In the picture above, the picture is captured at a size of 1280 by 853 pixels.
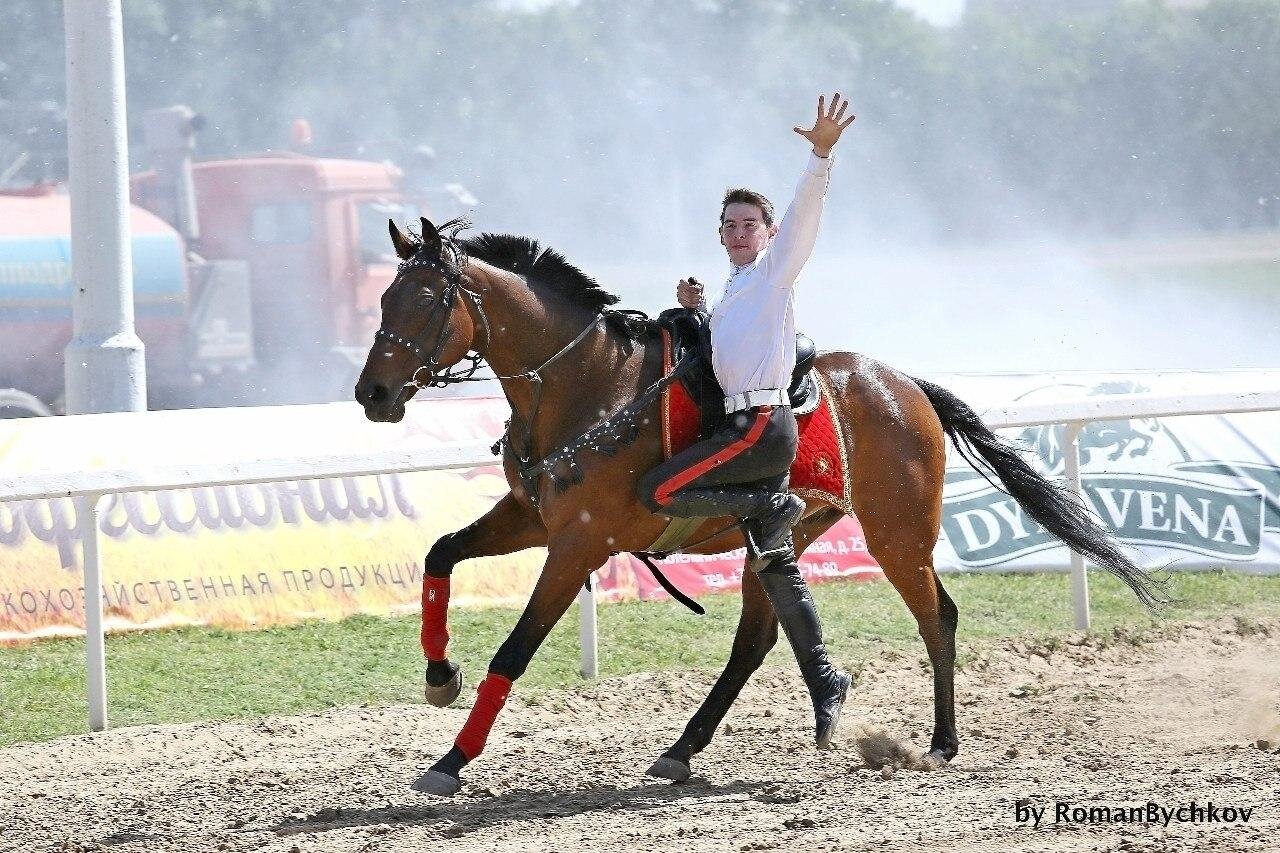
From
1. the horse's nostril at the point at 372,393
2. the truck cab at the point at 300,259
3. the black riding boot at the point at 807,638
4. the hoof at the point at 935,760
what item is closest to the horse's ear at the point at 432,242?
the horse's nostril at the point at 372,393

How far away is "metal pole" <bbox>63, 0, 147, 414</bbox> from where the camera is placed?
29.7 feet

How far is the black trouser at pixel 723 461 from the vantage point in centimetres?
524

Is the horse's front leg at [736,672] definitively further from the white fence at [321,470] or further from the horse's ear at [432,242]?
the horse's ear at [432,242]

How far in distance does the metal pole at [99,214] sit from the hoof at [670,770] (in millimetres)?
5107

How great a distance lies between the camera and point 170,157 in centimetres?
1775

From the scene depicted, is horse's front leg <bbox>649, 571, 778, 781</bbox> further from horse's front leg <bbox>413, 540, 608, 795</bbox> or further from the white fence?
the white fence

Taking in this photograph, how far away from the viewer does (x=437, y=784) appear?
4.98 m

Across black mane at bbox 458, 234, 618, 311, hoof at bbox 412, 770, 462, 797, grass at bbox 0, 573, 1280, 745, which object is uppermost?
black mane at bbox 458, 234, 618, 311

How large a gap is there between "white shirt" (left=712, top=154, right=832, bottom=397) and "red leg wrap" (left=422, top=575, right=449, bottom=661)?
47.5 inches

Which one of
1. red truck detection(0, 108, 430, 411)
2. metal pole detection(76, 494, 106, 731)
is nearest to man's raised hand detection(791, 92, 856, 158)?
metal pole detection(76, 494, 106, 731)

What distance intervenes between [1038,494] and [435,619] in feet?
8.86

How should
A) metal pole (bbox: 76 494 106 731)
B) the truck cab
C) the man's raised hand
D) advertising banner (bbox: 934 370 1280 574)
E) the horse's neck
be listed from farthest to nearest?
1. the truck cab
2. advertising banner (bbox: 934 370 1280 574)
3. metal pole (bbox: 76 494 106 731)
4. the horse's neck
5. the man's raised hand

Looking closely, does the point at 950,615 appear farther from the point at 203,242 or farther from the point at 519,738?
the point at 203,242

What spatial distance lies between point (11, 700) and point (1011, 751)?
406cm
